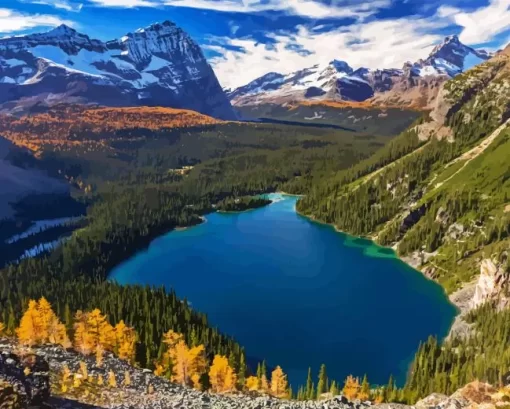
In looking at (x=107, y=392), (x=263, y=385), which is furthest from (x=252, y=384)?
(x=107, y=392)

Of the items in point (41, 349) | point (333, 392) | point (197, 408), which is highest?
point (197, 408)

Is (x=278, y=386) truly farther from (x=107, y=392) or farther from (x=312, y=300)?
(x=312, y=300)

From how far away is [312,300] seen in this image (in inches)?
5458

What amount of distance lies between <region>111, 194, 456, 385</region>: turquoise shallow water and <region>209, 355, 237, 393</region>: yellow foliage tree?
2100 centimetres

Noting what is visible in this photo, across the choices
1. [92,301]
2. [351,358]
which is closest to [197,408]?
[351,358]

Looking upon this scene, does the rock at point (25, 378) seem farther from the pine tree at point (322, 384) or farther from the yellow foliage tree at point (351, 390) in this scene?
the yellow foliage tree at point (351, 390)

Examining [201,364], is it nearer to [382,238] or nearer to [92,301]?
[92,301]

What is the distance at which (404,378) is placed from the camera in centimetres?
9856

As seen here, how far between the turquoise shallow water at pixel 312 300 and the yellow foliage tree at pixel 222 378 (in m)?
21.0

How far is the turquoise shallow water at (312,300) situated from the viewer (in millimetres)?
107125

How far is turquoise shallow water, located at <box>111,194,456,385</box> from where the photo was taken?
351ft

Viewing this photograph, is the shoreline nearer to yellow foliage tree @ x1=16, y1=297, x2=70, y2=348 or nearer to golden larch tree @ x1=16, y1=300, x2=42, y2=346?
yellow foliage tree @ x1=16, y1=297, x2=70, y2=348

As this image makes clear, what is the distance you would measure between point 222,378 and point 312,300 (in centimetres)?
6243

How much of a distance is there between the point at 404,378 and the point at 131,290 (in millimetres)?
70527
